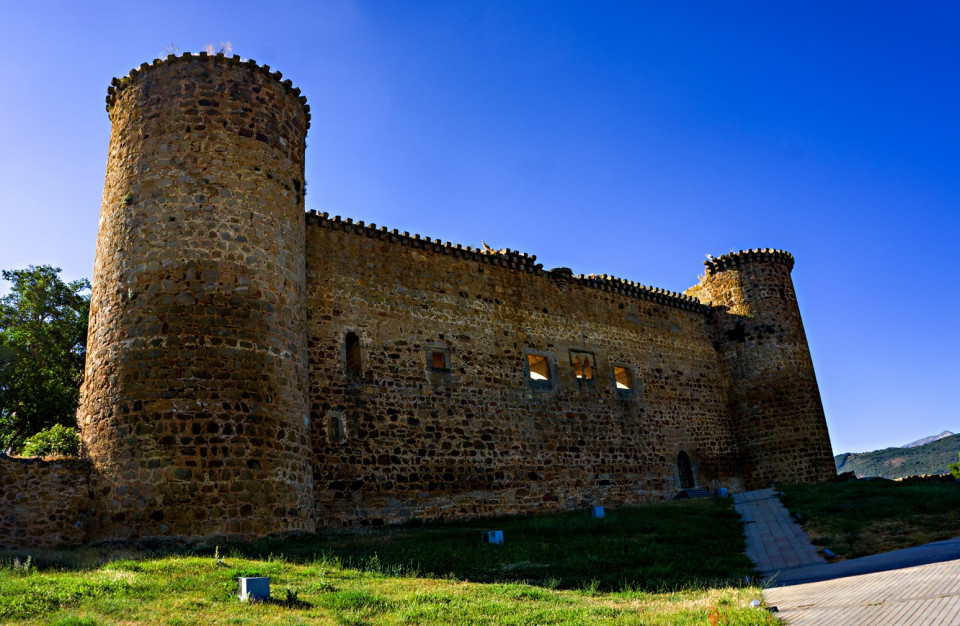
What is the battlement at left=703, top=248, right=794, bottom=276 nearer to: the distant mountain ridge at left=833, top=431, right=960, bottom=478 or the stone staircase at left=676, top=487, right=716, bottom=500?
the stone staircase at left=676, top=487, right=716, bottom=500

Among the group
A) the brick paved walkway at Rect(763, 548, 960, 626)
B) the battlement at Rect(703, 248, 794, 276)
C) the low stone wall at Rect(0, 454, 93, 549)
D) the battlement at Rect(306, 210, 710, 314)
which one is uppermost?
the battlement at Rect(703, 248, 794, 276)

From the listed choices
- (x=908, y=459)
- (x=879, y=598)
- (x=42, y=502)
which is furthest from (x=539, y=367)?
(x=908, y=459)

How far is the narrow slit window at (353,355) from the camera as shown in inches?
662

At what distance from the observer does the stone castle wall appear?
53.6ft

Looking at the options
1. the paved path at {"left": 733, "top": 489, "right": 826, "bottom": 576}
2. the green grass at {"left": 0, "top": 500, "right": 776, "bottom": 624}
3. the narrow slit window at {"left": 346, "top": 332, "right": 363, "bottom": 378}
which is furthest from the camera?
the narrow slit window at {"left": 346, "top": 332, "right": 363, "bottom": 378}

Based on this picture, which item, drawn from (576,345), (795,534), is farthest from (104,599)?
(576,345)

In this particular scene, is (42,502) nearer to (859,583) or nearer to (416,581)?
(416,581)

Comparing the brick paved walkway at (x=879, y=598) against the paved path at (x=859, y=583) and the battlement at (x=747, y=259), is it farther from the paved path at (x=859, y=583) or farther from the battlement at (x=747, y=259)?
the battlement at (x=747, y=259)

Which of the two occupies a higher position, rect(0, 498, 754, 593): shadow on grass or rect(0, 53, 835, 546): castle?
rect(0, 53, 835, 546): castle

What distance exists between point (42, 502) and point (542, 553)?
8518 mm

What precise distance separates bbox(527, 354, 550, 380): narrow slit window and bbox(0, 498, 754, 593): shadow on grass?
626 cm

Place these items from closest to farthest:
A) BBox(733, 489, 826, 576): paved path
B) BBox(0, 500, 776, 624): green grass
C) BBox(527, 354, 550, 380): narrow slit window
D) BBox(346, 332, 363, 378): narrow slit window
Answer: BBox(0, 500, 776, 624): green grass → BBox(733, 489, 826, 576): paved path → BBox(346, 332, 363, 378): narrow slit window → BBox(527, 354, 550, 380): narrow slit window

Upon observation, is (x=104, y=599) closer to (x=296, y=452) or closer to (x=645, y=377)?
(x=296, y=452)

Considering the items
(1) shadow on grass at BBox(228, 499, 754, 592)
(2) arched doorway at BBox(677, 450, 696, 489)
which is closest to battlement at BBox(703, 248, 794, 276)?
(2) arched doorway at BBox(677, 450, 696, 489)
